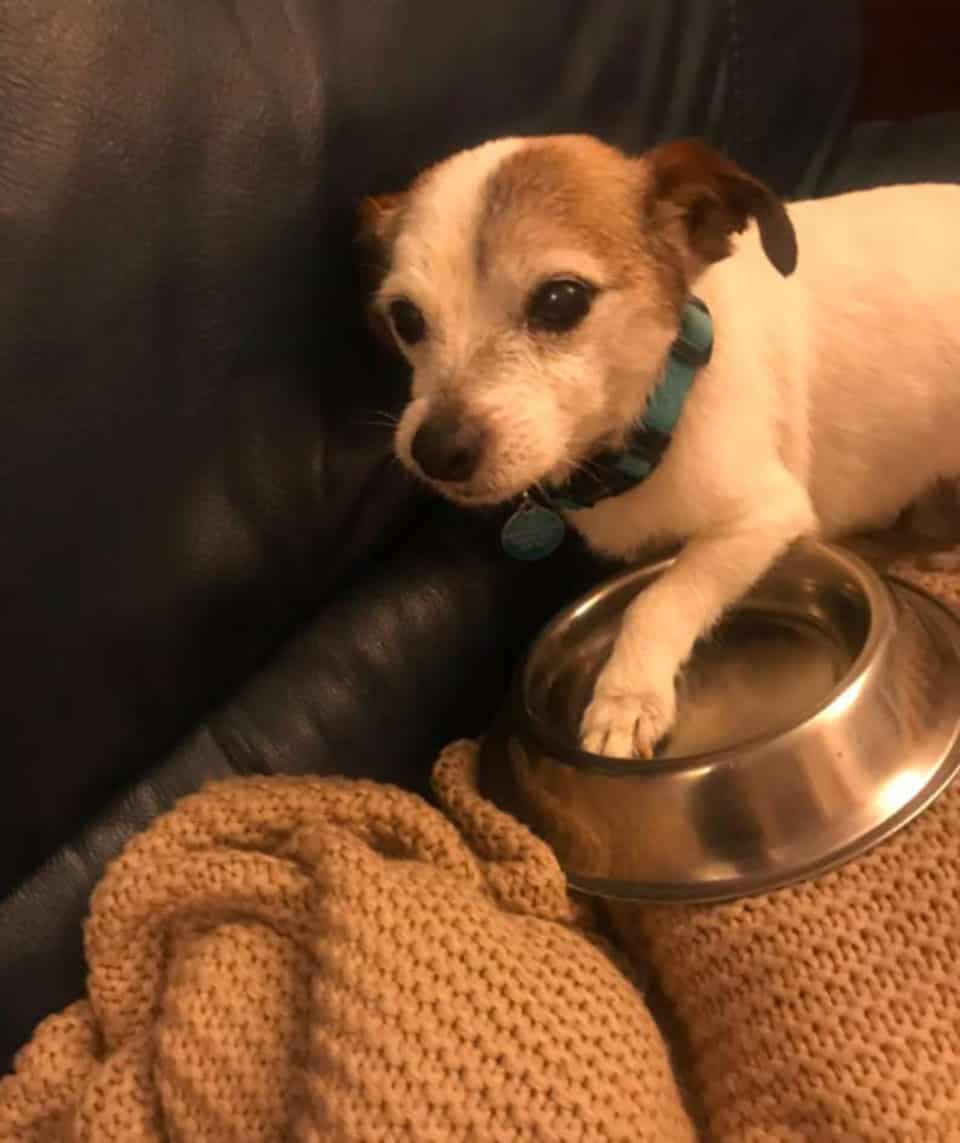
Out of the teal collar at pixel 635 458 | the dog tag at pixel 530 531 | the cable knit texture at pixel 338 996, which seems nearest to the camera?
the cable knit texture at pixel 338 996

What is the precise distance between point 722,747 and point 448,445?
13.2 inches

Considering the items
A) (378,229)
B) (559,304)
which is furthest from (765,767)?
(378,229)

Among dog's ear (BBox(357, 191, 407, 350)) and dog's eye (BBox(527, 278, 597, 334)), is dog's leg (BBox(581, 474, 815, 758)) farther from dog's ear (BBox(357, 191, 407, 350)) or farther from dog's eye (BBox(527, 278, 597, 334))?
dog's ear (BBox(357, 191, 407, 350))

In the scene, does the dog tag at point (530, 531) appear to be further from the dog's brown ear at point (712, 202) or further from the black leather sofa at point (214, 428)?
the dog's brown ear at point (712, 202)

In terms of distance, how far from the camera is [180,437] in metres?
0.93

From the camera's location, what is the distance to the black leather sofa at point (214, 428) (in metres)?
0.83

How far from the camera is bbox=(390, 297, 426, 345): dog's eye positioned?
1.02m

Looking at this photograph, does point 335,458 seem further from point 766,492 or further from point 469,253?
point 766,492

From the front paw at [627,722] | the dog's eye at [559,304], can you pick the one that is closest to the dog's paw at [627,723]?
the front paw at [627,722]

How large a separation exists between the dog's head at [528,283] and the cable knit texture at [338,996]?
0.31 meters

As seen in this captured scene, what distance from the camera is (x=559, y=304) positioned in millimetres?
1002

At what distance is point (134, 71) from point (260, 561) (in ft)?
1.30

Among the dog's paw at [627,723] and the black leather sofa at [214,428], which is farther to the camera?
the dog's paw at [627,723]

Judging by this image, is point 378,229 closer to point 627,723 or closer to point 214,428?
point 214,428
